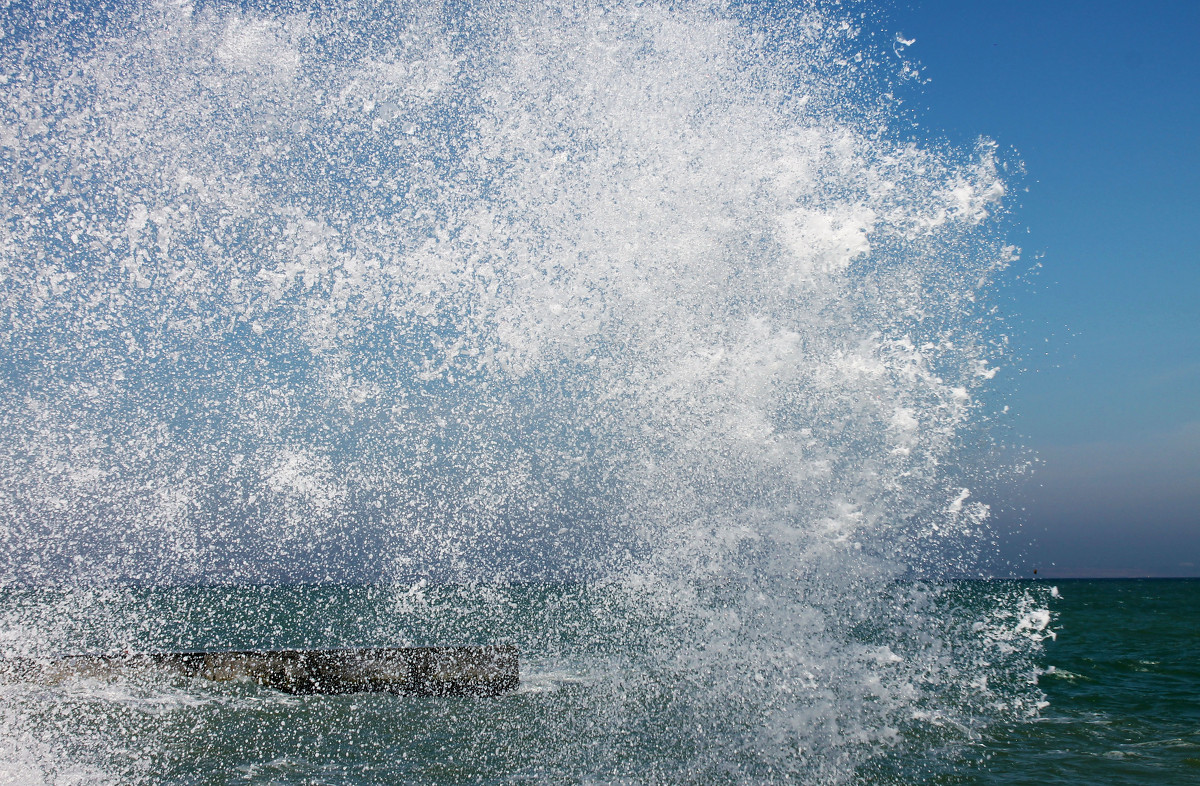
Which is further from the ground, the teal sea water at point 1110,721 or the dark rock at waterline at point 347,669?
the dark rock at waterline at point 347,669

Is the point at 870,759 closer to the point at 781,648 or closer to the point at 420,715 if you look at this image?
the point at 781,648

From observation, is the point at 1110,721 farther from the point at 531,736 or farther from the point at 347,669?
the point at 347,669

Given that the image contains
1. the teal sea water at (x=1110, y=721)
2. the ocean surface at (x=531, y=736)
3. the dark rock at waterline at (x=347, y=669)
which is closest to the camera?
the ocean surface at (x=531, y=736)

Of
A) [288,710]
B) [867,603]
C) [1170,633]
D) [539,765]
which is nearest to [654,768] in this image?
[539,765]

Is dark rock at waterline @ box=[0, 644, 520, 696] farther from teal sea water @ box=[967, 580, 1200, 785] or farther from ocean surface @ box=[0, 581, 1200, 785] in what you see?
teal sea water @ box=[967, 580, 1200, 785]

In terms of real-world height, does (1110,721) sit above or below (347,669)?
below

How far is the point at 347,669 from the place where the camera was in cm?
1644

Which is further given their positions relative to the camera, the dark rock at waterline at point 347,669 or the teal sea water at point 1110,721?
the dark rock at waterline at point 347,669

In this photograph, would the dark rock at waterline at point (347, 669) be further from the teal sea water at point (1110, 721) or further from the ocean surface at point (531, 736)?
the teal sea water at point (1110, 721)

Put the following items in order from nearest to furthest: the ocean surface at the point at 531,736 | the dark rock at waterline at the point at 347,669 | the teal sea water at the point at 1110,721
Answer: the ocean surface at the point at 531,736
the teal sea water at the point at 1110,721
the dark rock at waterline at the point at 347,669

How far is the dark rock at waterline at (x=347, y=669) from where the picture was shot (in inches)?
623

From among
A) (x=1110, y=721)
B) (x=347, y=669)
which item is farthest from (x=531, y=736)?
(x=1110, y=721)

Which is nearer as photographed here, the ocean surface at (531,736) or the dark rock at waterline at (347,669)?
the ocean surface at (531,736)

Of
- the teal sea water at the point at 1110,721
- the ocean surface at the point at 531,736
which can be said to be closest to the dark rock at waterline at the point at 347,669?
the ocean surface at the point at 531,736
